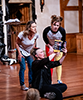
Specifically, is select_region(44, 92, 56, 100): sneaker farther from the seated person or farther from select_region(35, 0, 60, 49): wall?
select_region(35, 0, 60, 49): wall

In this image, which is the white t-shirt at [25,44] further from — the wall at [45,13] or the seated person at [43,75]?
the wall at [45,13]

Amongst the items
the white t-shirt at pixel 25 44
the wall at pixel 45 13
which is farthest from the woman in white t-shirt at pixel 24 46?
the wall at pixel 45 13

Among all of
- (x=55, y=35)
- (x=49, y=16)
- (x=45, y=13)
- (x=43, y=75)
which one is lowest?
(x=43, y=75)

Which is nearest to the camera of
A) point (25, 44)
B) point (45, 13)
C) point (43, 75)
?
point (43, 75)

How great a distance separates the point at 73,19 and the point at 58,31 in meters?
5.95

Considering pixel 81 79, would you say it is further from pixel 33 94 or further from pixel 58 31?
pixel 33 94

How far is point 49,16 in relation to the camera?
9266 mm

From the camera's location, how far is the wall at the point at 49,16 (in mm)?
9086

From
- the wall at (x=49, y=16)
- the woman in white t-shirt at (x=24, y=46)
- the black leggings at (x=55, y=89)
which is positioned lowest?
the black leggings at (x=55, y=89)

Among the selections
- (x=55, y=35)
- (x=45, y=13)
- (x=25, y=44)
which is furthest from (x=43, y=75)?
(x=45, y=13)

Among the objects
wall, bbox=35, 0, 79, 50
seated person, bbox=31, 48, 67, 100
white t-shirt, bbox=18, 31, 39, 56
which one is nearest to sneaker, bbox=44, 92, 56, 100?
seated person, bbox=31, 48, 67, 100

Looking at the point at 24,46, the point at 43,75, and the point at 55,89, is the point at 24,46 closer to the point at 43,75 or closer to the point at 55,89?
the point at 43,75

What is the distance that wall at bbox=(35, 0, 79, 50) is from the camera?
29.8 ft

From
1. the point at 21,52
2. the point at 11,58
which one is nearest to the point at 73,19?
the point at 11,58
